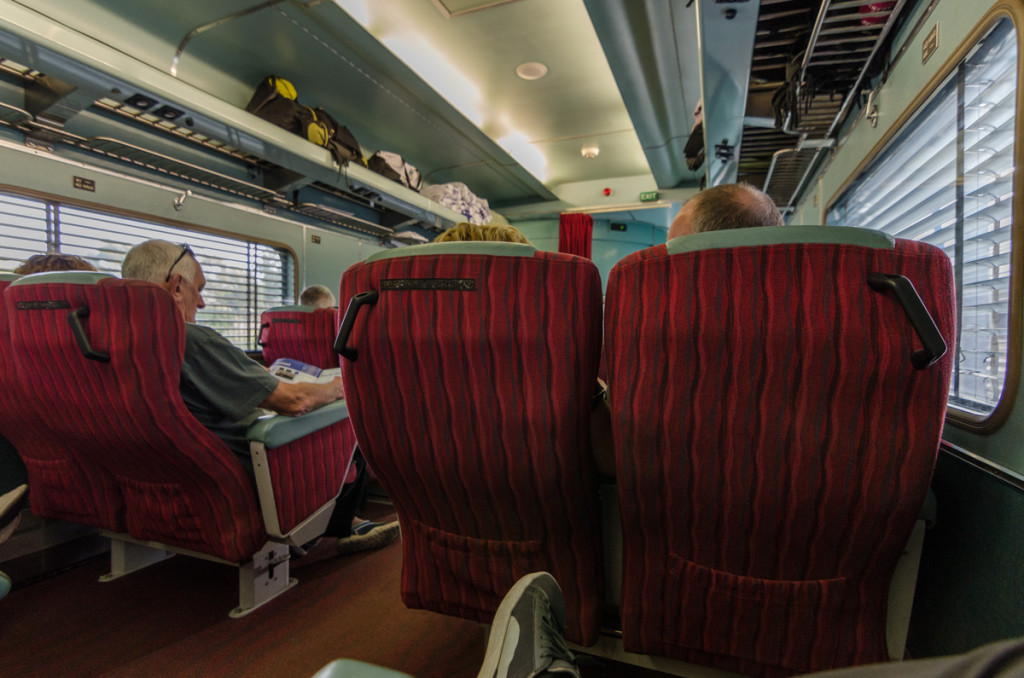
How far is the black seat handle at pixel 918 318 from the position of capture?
76 cm

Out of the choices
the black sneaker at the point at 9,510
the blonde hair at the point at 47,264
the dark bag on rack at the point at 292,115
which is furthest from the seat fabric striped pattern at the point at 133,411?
the dark bag on rack at the point at 292,115

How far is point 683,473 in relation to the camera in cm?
98

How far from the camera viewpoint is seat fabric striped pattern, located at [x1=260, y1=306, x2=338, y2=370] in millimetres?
3535

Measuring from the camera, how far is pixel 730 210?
1.51 meters

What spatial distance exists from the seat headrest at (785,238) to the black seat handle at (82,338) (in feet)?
5.47

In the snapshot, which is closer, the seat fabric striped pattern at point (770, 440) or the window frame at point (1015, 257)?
the seat fabric striped pattern at point (770, 440)

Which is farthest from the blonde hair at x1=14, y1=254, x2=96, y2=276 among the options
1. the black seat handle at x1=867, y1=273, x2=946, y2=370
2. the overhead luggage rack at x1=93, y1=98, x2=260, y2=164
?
the black seat handle at x1=867, y1=273, x2=946, y2=370

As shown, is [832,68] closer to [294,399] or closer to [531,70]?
[531,70]

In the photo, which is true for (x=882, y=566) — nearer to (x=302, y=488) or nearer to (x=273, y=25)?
(x=302, y=488)

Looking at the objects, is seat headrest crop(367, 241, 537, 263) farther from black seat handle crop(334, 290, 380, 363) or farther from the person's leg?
the person's leg

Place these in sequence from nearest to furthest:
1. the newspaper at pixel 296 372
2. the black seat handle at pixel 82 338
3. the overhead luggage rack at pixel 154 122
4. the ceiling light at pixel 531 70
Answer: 1. the black seat handle at pixel 82 338
2. the newspaper at pixel 296 372
3. the overhead luggage rack at pixel 154 122
4. the ceiling light at pixel 531 70

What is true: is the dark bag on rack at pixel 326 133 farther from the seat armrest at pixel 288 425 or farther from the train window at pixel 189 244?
the seat armrest at pixel 288 425

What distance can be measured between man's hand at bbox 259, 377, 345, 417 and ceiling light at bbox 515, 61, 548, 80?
3.94 meters

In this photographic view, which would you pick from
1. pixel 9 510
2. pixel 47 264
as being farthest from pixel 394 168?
pixel 9 510
